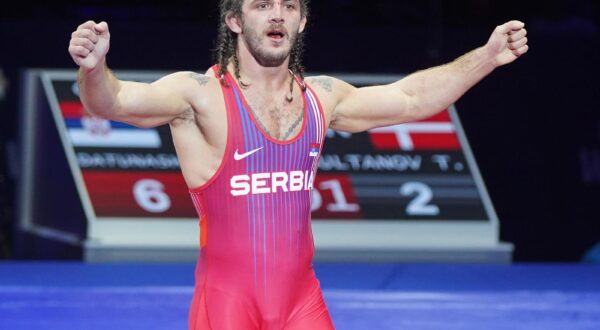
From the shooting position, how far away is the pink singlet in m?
3.28

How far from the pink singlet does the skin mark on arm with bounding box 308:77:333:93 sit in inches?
6.2

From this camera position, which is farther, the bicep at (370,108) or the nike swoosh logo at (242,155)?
the bicep at (370,108)

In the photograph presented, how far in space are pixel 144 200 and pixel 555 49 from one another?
2.54 metres

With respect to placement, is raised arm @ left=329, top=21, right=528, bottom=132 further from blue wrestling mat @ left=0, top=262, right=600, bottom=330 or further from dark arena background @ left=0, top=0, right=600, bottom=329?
dark arena background @ left=0, top=0, right=600, bottom=329

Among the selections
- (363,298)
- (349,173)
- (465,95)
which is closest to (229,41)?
(363,298)

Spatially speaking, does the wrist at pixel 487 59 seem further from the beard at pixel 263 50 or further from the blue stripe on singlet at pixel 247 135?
the blue stripe on singlet at pixel 247 135

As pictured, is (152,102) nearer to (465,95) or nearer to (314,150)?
(314,150)

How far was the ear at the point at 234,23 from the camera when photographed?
3.37 metres

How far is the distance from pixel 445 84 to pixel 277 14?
621mm

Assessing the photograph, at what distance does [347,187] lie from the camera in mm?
6715

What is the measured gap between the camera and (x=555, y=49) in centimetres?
706

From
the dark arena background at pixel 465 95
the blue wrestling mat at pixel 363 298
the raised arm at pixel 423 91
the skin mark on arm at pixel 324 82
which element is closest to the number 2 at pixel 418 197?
the dark arena background at pixel 465 95

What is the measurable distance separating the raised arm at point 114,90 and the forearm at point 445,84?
0.71 meters

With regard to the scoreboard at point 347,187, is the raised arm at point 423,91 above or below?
above
